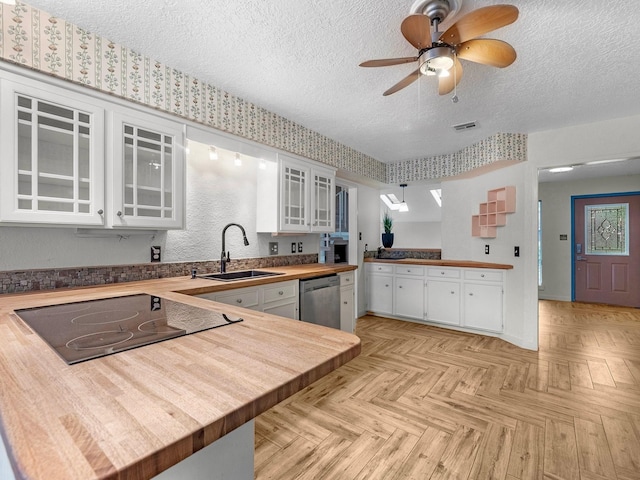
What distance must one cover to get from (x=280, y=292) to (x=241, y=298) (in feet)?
1.37

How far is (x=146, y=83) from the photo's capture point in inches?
80.6

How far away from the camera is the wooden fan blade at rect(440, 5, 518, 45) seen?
133 centimetres

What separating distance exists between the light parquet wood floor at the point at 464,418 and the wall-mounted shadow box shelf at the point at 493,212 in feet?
4.62

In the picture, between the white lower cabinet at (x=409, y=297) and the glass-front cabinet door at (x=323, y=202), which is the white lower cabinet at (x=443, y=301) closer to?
the white lower cabinet at (x=409, y=297)

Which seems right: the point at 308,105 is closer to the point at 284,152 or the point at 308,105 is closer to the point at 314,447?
the point at 284,152

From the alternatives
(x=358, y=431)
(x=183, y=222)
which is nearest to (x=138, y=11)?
(x=183, y=222)

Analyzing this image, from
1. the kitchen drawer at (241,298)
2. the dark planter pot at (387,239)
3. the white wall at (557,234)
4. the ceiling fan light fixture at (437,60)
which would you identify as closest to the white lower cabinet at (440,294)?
the dark planter pot at (387,239)

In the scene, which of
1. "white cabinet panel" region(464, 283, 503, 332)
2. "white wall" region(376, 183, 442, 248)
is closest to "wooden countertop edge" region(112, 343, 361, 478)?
"white cabinet panel" region(464, 283, 503, 332)

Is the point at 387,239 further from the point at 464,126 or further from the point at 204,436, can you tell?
the point at 204,436

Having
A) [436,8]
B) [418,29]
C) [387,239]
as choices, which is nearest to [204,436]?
[418,29]

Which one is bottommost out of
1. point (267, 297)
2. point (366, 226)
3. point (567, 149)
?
point (267, 297)

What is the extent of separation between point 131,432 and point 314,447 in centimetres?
157

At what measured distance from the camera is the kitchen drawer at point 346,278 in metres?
3.48

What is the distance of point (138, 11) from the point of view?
1640mm
